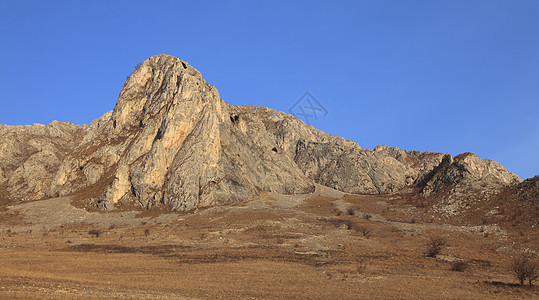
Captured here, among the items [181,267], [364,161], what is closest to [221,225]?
[181,267]

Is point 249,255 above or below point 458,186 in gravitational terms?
below

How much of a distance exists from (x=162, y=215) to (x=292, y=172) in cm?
5114

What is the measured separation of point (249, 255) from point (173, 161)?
51885 millimetres

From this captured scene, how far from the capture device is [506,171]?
167750mm

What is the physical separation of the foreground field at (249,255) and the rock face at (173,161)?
348 inches

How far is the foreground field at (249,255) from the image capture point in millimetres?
25453

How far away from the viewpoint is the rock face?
80750 mm

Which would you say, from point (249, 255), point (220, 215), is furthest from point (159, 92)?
point (249, 255)

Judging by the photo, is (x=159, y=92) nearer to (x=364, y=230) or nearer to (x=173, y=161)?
(x=173, y=161)

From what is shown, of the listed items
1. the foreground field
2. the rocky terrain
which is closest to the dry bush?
the foreground field

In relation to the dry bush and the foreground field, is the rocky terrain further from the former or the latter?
the dry bush

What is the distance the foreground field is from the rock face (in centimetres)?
885

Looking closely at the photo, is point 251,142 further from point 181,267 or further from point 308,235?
point 181,267

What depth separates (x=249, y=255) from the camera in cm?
3897
